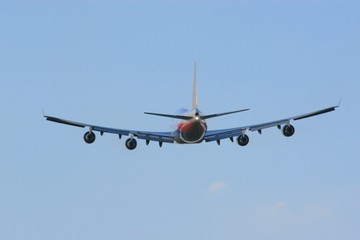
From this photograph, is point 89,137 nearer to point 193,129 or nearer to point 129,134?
point 129,134

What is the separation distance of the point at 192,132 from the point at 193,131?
257 mm

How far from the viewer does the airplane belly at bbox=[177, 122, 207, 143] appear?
414ft

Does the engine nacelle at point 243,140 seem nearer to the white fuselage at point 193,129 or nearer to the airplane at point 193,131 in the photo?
the airplane at point 193,131

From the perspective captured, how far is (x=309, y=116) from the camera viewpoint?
12875cm

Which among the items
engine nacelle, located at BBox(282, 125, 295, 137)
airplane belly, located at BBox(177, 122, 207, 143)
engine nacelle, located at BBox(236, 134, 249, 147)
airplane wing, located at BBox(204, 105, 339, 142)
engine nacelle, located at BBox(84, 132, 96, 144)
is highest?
airplane wing, located at BBox(204, 105, 339, 142)

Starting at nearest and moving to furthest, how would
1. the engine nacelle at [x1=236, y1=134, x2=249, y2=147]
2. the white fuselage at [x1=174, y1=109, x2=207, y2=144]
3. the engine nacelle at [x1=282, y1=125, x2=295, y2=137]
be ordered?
1. the white fuselage at [x1=174, y1=109, x2=207, y2=144]
2. the engine nacelle at [x1=282, y1=125, x2=295, y2=137]
3. the engine nacelle at [x1=236, y1=134, x2=249, y2=147]

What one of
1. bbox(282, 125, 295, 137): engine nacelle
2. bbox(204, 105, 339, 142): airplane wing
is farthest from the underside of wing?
bbox(282, 125, 295, 137): engine nacelle

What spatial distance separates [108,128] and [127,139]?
401 cm

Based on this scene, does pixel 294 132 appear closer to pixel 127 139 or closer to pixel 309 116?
pixel 309 116

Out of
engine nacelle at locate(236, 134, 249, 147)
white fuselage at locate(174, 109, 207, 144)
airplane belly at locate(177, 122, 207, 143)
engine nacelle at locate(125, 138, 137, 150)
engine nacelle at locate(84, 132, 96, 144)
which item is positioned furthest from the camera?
engine nacelle at locate(236, 134, 249, 147)

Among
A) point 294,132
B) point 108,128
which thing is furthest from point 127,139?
point 294,132

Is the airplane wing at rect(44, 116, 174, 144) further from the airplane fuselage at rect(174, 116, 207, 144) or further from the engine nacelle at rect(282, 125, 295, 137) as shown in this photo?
the engine nacelle at rect(282, 125, 295, 137)

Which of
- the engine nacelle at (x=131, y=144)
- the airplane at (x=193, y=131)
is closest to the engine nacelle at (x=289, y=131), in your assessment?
the airplane at (x=193, y=131)

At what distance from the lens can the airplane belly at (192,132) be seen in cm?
12631
